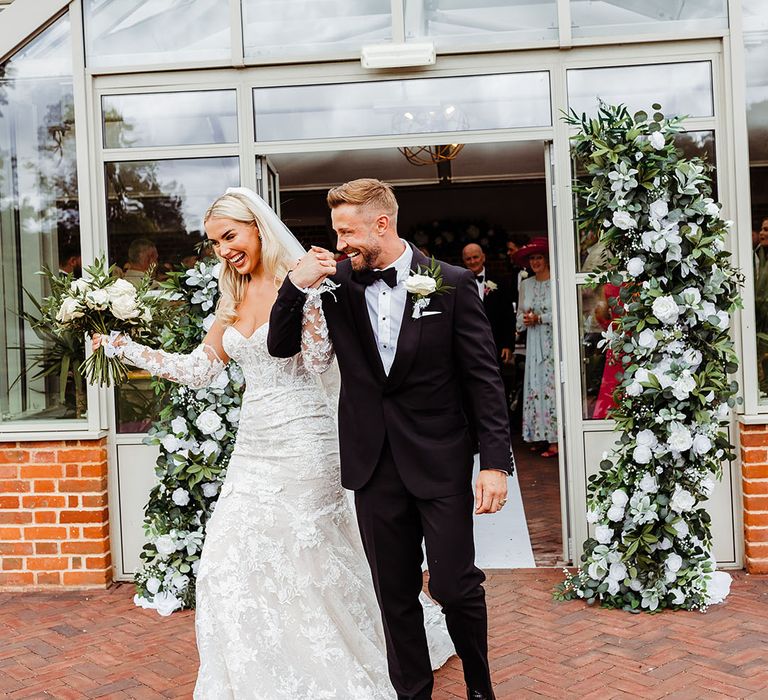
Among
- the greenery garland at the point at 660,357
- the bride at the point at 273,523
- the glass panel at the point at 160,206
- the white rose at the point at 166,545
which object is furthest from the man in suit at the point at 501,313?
the bride at the point at 273,523

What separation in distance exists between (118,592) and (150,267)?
190 centimetres

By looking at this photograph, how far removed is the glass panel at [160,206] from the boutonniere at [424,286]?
265cm

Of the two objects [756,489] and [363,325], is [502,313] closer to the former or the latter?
[756,489]

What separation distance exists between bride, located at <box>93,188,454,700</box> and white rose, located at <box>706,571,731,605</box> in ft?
6.44

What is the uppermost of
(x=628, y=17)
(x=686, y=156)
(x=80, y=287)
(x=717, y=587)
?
(x=628, y=17)

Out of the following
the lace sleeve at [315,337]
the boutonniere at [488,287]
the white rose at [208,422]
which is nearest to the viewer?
the lace sleeve at [315,337]

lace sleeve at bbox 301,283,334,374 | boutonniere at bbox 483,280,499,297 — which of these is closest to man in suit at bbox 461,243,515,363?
boutonniere at bbox 483,280,499,297

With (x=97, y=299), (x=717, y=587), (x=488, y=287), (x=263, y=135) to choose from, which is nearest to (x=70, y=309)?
(x=97, y=299)

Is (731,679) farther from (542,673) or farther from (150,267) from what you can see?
(150,267)

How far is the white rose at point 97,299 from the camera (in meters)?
3.99

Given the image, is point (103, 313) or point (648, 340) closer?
point (103, 313)

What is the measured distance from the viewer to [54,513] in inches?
218

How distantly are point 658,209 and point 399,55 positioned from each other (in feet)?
5.71

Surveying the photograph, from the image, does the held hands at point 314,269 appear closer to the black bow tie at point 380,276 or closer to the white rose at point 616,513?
the black bow tie at point 380,276
